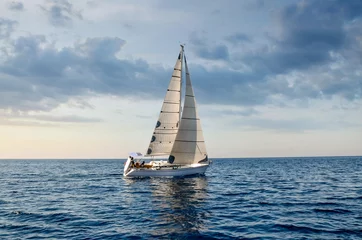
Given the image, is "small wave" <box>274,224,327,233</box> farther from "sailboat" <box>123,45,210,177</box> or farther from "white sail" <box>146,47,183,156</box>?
"white sail" <box>146,47,183,156</box>

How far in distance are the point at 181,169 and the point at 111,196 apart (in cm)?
1575

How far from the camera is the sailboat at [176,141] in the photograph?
4416cm

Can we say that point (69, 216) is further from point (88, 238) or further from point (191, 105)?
point (191, 105)

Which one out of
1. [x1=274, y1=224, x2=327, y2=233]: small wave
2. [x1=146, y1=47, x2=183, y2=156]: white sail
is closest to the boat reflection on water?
[x1=274, y1=224, x2=327, y2=233]: small wave

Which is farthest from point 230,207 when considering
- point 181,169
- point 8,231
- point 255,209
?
point 181,169

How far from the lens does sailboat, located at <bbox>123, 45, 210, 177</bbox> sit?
1738 inches

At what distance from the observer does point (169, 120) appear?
156 ft

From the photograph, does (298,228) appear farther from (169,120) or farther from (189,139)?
(169,120)

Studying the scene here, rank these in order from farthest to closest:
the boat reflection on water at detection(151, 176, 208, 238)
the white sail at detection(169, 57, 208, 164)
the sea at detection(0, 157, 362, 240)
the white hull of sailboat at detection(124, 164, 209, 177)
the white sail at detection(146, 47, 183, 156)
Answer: the white sail at detection(146, 47, 183, 156)
the white sail at detection(169, 57, 208, 164)
the white hull of sailboat at detection(124, 164, 209, 177)
the boat reflection on water at detection(151, 176, 208, 238)
the sea at detection(0, 157, 362, 240)

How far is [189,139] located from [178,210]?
23.6 m

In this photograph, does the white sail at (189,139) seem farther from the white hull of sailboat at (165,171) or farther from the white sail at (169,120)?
the white sail at (169,120)

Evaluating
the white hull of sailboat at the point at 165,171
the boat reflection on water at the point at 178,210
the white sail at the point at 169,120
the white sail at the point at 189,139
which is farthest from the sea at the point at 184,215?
the white sail at the point at 169,120

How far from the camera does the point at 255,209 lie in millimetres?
21844

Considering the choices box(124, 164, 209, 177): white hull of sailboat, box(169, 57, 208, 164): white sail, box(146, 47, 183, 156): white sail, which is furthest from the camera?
box(146, 47, 183, 156): white sail
